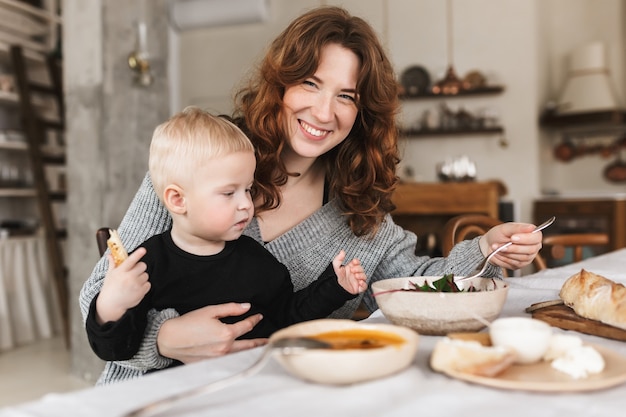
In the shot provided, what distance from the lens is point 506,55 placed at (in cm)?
576

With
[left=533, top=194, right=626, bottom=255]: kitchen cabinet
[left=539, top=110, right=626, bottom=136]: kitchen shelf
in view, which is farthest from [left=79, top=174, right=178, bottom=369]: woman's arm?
[left=539, top=110, right=626, bottom=136]: kitchen shelf

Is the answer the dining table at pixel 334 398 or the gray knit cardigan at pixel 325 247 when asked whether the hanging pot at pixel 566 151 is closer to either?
the gray knit cardigan at pixel 325 247

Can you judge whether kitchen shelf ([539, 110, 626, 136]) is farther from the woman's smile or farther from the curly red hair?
the woman's smile

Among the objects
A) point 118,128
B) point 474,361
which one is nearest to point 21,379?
point 118,128

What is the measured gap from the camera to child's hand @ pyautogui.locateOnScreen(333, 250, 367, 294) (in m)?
1.09

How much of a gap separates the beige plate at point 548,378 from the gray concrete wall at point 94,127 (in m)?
3.46

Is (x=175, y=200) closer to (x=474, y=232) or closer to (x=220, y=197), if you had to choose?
(x=220, y=197)

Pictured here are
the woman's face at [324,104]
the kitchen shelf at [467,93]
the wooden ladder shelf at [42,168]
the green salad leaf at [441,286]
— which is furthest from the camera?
the kitchen shelf at [467,93]

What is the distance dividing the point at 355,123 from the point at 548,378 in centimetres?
108

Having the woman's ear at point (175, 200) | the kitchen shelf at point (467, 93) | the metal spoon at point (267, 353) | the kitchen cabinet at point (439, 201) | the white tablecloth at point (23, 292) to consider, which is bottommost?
the white tablecloth at point (23, 292)

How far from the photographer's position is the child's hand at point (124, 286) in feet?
3.03

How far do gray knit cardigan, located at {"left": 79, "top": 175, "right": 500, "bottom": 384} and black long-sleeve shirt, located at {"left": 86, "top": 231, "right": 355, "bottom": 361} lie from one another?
5.9 inches

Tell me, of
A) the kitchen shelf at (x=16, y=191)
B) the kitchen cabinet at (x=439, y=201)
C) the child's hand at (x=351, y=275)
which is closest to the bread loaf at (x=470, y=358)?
the child's hand at (x=351, y=275)

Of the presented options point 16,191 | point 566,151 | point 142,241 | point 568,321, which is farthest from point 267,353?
point 566,151
